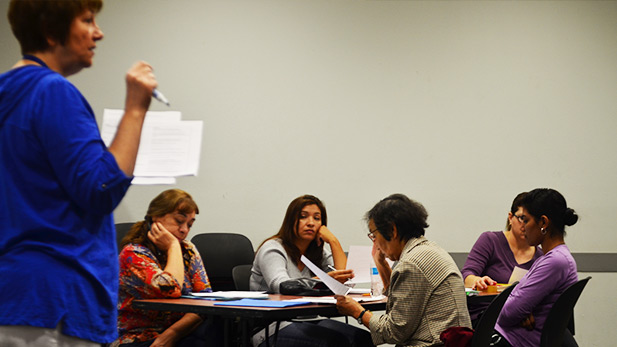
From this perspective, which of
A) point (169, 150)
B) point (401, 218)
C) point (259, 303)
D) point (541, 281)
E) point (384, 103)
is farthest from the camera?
point (384, 103)

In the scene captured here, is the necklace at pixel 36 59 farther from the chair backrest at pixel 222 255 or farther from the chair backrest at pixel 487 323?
the chair backrest at pixel 222 255

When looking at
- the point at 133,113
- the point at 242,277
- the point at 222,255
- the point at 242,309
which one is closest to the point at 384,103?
the point at 222,255

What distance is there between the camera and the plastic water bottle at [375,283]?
3.09 metres

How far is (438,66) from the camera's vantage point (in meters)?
5.14

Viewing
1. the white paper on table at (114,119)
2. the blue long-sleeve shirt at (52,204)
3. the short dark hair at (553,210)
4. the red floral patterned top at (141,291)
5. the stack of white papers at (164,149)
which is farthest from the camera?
the short dark hair at (553,210)

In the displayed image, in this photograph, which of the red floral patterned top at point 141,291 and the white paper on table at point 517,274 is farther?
the white paper on table at point 517,274

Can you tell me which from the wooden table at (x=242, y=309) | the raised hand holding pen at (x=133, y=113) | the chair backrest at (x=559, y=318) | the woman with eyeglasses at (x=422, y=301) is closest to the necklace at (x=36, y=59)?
the raised hand holding pen at (x=133, y=113)

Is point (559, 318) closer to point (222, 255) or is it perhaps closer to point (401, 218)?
point (401, 218)

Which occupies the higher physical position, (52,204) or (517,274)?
(52,204)

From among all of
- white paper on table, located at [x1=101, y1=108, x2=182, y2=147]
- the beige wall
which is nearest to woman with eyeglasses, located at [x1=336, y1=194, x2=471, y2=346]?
white paper on table, located at [x1=101, y1=108, x2=182, y2=147]

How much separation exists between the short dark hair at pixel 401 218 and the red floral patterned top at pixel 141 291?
3.15 ft

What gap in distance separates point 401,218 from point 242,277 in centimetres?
144

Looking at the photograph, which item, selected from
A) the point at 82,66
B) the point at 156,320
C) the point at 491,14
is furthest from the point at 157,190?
the point at 82,66

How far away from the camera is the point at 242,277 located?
3697 mm
